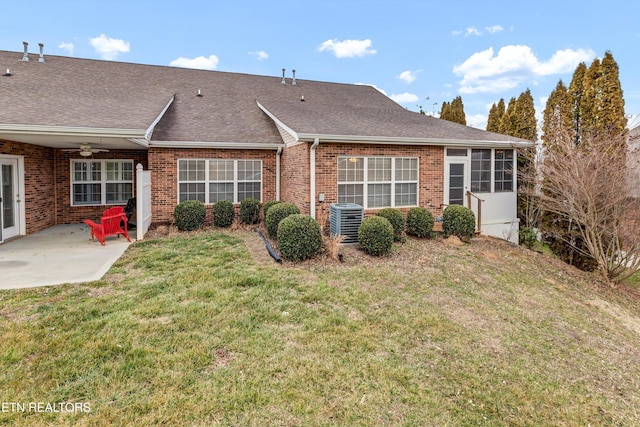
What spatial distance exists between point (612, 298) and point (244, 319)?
25.8 ft

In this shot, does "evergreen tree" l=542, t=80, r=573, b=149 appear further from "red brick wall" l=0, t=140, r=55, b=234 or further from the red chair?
"red brick wall" l=0, t=140, r=55, b=234

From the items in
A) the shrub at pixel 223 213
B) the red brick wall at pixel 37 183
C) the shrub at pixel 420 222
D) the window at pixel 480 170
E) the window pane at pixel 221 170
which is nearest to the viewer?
the red brick wall at pixel 37 183

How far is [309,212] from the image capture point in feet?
30.2

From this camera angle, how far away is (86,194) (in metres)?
11.4

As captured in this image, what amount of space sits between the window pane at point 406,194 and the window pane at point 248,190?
4588 millimetres

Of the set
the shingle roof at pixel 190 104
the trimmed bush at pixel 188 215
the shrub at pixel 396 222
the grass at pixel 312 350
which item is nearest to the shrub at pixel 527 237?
the shingle roof at pixel 190 104

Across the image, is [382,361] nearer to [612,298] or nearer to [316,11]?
[612,298]

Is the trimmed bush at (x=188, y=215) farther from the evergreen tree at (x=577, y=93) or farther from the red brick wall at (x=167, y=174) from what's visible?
the evergreen tree at (x=577, y=93)

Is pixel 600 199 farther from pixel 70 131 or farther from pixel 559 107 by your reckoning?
pixel 70 131

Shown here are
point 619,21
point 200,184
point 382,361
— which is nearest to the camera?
point 382,361

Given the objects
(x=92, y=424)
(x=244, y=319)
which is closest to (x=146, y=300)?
(x=244, y=319)

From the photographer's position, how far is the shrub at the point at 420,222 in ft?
31.1

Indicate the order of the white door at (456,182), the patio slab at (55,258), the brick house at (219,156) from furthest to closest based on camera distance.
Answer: the white door at (456,182)
the brick house at (219,156)
the patio slab at (55,258)

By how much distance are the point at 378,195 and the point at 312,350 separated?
22.7 ft
